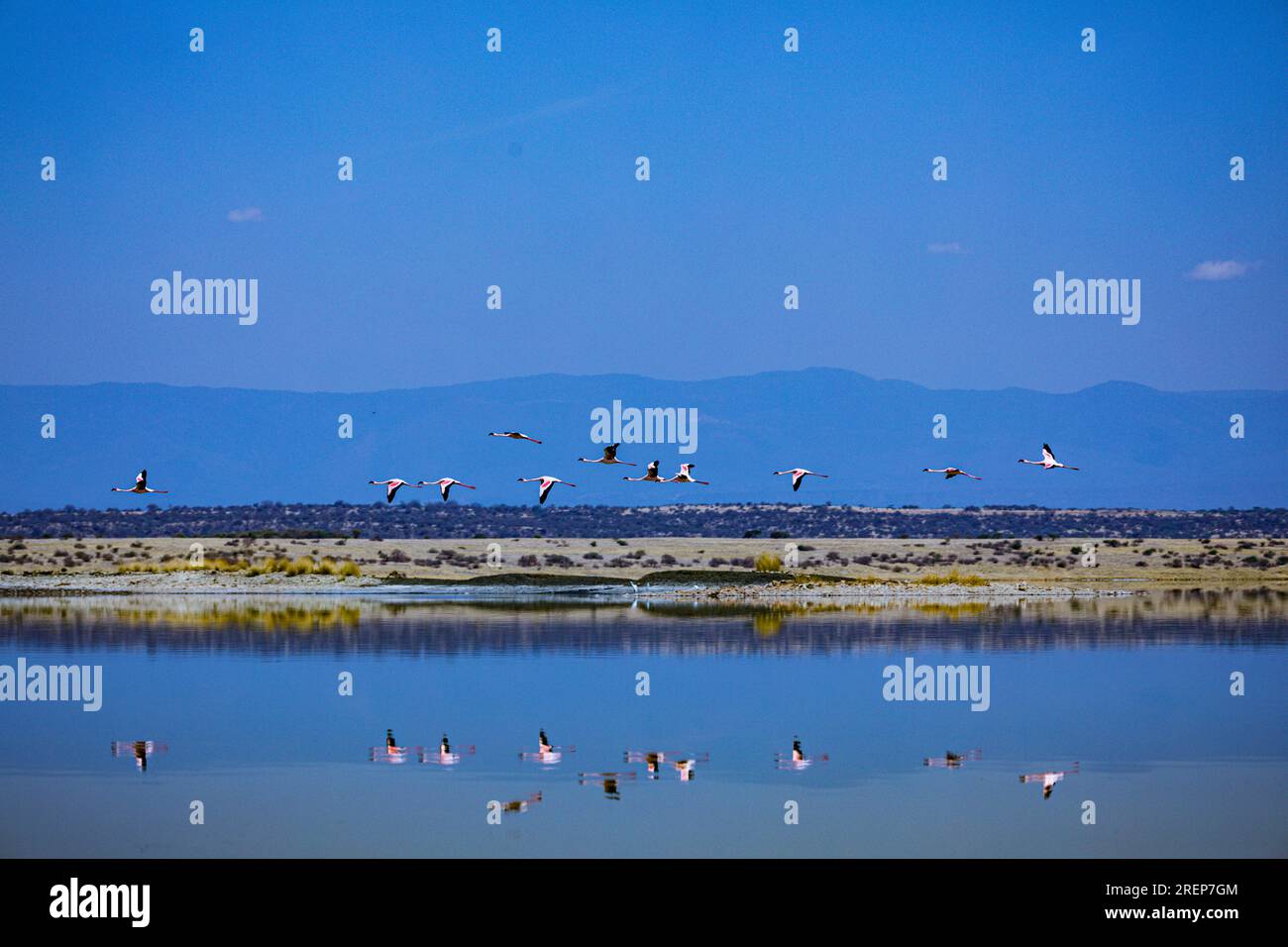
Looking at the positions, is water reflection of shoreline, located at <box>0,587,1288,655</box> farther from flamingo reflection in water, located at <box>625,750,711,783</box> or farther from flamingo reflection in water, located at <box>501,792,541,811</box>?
flamingo reflection in water, located at <box>501,792,541,811</box>

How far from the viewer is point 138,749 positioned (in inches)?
850

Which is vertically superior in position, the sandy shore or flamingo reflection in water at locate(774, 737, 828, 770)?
the sandy shore

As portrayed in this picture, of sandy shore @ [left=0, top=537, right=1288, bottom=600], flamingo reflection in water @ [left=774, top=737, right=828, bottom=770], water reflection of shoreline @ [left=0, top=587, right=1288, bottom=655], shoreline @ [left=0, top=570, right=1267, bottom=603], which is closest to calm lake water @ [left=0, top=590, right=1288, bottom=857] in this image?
flamingo reflection in water @ [left=774, top=737, right=828, bottom=770]

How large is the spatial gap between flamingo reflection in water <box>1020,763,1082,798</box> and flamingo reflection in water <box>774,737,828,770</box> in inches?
83.8

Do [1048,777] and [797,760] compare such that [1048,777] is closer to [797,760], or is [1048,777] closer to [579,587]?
[797,760]

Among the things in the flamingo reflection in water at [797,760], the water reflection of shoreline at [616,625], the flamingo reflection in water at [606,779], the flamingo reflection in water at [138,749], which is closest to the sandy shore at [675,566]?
the water reflection of shoreline at [616,625]

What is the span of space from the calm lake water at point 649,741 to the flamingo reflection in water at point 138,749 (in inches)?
3.7

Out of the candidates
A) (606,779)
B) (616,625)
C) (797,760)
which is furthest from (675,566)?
(606,779)

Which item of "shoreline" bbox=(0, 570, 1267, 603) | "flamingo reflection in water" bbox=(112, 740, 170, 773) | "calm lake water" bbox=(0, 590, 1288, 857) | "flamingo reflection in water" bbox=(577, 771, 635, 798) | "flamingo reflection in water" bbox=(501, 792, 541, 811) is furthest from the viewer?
"shoreline" bbox=(0, 570, 1267, 603)

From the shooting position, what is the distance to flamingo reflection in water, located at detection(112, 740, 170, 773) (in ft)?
69.1

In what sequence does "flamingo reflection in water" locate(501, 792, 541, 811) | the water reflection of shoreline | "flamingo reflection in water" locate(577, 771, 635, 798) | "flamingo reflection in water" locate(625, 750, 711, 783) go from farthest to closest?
the water reflection of shoreline
"flamingo reflection in water" locate(625, 750, 711, 783)
"flamingo reflection in water" locate(577, 771, 635, 798)
"flamingo reflection in water" locate(501, 792, 541, 811)
